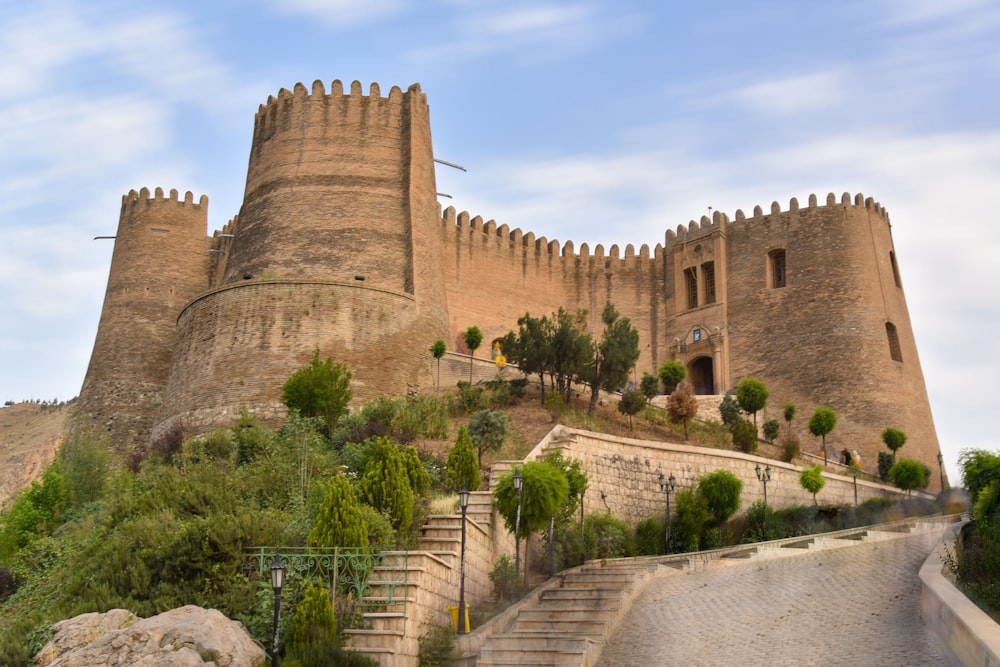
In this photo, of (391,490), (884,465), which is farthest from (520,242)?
(391,490)

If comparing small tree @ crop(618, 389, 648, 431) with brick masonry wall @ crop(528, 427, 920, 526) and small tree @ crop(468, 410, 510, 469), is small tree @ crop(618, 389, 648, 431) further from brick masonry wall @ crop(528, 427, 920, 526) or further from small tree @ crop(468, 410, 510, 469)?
small tree @ crop(468, 410, 510, 469)

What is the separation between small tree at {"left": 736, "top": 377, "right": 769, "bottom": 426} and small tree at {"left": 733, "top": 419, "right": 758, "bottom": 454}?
2988mm

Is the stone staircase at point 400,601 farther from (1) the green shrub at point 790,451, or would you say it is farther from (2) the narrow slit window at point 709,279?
(2) the narrow slit window at point 709,279

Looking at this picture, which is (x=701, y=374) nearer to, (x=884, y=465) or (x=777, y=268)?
(x=777, y=268)

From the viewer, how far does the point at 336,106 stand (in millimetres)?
26297

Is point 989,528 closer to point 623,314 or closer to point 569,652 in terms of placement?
point 569,652

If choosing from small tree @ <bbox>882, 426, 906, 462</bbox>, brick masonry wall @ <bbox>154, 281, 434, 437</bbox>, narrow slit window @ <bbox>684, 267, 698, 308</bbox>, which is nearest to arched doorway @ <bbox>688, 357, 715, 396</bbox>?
narrow slit window @ <bbox>684, 267, 698, 308</bbox>

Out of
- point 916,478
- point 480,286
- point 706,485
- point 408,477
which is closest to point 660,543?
point 706,485

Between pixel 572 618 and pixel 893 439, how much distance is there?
48.3ft

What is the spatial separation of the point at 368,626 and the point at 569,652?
2051 mm

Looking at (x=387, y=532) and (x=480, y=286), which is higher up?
(x=480, y=286)

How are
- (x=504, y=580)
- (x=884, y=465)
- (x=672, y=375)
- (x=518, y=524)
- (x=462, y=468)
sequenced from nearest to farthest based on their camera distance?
(x=518, y=524), (x=504, y=580), (x=462, y=468), (x=884, y=465), (x=672, y=375)

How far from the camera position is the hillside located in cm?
3081

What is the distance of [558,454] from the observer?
16.4 m
